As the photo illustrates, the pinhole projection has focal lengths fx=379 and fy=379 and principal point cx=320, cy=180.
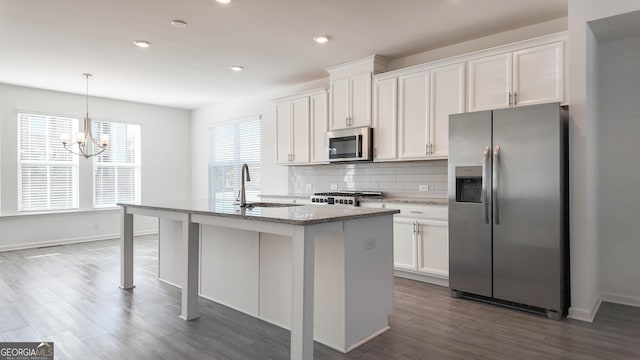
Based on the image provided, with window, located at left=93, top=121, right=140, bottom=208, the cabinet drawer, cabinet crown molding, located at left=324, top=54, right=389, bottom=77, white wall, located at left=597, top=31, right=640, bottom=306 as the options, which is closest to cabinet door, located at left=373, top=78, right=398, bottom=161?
cabinet crown molding, located at left=324, top=54, right=389, bottom=77

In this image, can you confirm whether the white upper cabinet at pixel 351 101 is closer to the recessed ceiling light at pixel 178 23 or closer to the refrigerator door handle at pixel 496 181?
the refrigerator door handle at pixel 496 181

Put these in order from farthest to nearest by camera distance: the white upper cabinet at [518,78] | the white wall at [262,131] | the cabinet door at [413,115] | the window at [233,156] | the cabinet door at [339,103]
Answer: the window at [233,156]
the white wall at [262,131]
the cabinet door at [339,103]
the cabinet door at [413,115]
the white upper cabinet at [518,78]

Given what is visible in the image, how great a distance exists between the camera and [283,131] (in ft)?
19.4

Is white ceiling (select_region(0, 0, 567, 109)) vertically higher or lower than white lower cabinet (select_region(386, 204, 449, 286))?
higher

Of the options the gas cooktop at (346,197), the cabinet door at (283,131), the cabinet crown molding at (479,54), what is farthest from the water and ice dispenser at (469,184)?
the cabinet door at (283,131)

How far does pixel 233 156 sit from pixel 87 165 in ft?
8.48

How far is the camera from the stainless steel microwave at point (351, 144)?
186 inches

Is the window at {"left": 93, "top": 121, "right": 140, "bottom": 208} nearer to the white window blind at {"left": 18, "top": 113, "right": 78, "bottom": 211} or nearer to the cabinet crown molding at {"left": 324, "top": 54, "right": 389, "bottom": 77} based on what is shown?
the white window blind at {"left": 18, "top": 113, "right": 78, "bottom": 211}

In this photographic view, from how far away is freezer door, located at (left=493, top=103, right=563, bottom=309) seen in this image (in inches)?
119

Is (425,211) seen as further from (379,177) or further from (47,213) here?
(47,213)

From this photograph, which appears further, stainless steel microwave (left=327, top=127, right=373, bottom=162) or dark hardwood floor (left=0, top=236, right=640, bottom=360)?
stainless steel microwave (left=327, top=127, right=373, bottom=162)

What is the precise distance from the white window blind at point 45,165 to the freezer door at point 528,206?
6.87 metres

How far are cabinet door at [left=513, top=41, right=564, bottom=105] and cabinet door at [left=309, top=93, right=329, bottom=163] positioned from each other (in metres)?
2.48

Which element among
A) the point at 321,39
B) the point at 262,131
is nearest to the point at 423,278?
the point at 321,39
